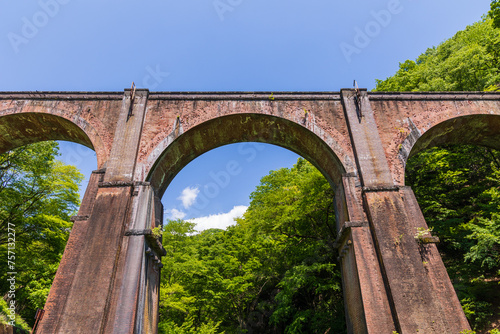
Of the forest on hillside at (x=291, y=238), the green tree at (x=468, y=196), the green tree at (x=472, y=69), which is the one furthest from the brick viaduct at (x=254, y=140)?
the green tree at (x=472, y=69)

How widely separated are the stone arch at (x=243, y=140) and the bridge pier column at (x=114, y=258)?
2.88ft

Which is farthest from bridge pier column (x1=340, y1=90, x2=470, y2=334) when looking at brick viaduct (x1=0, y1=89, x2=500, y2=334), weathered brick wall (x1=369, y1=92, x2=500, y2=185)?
weathered brick wall (x1=369, y1=92, x2=500, y2=185)

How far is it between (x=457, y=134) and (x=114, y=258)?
10.6 metres

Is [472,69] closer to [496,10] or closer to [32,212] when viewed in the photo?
[496,10]

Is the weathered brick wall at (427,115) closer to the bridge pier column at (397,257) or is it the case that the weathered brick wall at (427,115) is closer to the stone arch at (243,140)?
the bridge pier column at (397,257)

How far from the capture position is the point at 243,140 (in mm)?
10117

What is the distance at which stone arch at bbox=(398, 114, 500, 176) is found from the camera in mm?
8680

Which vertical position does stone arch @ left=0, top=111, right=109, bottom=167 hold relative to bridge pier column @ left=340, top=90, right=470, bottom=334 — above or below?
above

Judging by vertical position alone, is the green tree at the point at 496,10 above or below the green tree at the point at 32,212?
above

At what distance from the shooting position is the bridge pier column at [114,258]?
20.3ft

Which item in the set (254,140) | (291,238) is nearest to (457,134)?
(254,140)

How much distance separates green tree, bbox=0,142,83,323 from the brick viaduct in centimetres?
477

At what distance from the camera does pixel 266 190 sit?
19.8 m

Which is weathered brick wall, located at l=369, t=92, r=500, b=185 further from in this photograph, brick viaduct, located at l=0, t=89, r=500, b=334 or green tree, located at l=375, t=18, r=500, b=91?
green tree, located at l=375, t=18, r=500, b=91
